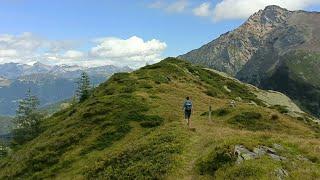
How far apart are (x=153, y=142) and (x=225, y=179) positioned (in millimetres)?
12676

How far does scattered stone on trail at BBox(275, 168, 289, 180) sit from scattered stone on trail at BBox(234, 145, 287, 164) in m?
1.85

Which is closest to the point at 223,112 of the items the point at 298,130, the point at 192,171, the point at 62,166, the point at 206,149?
the point at 298,130

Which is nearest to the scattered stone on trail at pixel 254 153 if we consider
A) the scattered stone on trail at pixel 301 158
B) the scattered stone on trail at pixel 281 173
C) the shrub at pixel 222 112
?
the scattered stone on trail at pixel 301 158

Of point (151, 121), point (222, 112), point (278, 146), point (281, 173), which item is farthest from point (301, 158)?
point (222, 112)

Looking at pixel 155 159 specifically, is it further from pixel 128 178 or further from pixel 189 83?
pixel 189 83

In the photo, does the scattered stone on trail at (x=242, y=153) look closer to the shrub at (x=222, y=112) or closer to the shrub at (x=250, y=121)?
the shrub at (x=250, y=121)

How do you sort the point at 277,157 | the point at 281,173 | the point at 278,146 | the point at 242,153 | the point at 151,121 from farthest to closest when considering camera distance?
the point at 151,121
the point at 278,146
the point at 242,153
the point at 277,157
the point at 281,173

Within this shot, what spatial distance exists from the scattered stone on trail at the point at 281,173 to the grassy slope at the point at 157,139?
0.30 meters

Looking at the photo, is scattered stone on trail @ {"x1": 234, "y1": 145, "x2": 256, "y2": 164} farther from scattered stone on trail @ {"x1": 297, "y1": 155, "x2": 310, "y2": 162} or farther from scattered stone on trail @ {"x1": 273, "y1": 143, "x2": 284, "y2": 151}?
scattered stone on trail @ {"x1": 297, "y1": 155, "x2": 310, "y2": 162}

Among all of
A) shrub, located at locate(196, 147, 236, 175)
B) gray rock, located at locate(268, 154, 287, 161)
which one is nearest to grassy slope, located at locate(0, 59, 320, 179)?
shrub, located at locate(196, 147, 236, 175)

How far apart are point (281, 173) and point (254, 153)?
347 centimetres

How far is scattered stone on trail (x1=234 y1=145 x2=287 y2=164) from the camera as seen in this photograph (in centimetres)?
2831

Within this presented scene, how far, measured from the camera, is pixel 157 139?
1535 inches

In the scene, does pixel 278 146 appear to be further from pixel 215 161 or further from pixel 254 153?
pixel 215 161
